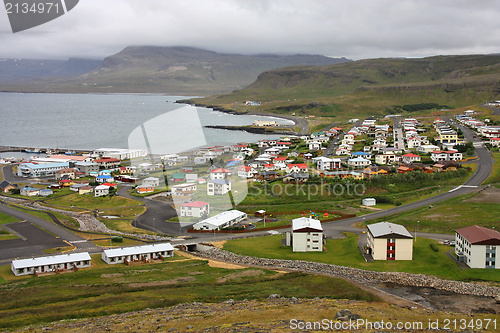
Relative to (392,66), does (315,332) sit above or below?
below

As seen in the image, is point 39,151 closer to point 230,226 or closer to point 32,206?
point 32,206

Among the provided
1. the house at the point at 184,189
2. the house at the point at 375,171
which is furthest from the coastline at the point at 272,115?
the house at the point at 184,189

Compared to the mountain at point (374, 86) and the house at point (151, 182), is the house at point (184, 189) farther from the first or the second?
the mountain at point (374, 86)

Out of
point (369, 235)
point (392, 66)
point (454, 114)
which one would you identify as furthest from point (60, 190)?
point (392, 66)

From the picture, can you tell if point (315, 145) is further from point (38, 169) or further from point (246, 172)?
point (38, 169)

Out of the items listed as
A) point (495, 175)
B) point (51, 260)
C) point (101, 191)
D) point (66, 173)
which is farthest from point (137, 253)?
point (495, 175)

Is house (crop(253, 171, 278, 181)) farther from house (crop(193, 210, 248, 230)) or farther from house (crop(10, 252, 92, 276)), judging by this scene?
house (crop(10, 252, 92, 276))
